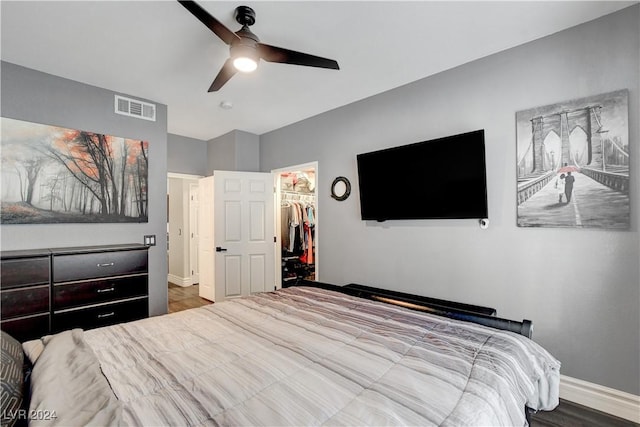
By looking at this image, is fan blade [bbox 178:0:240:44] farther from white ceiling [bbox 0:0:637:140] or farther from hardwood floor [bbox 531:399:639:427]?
hardwood floor [bbox 531:399:639:427]

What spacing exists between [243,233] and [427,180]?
2.73 meters

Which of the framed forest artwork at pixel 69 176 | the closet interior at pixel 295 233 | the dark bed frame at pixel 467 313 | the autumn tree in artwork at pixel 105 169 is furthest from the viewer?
the closet interior at pixel 295 233

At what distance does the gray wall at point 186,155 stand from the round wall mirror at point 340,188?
261 centimetres

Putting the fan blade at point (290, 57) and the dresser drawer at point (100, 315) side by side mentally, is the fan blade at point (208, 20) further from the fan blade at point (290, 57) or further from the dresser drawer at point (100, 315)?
the dresser drawer at point (100, 315)

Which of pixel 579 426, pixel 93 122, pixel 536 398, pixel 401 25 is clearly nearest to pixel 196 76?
pixel 93 122

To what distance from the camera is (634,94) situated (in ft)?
6.15

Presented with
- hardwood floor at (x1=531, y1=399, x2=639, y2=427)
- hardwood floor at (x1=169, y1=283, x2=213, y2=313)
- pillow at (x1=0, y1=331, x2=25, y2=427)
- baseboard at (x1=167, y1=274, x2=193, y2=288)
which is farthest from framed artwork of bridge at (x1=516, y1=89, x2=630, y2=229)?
baseboard at (x1=167, y1=274, x2=193, y2=288)

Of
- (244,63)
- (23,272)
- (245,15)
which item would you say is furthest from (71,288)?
(245,15)

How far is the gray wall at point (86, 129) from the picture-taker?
2.57 meters

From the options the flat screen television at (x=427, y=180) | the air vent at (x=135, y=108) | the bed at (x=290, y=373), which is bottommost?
the bed at (x=290, y=373)

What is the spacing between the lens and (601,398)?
196 cm

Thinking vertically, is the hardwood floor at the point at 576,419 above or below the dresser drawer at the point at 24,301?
below

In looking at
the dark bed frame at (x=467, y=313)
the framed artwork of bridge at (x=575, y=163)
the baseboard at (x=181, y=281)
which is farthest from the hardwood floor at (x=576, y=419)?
the baseboard at (x=181, y=281)

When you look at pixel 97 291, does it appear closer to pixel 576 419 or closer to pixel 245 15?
pixel 245 15
